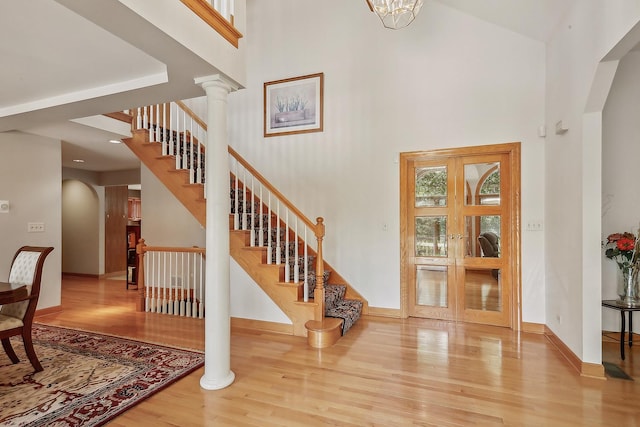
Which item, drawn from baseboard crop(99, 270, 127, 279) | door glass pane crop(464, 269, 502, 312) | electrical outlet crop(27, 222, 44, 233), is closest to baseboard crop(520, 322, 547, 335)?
door glass pane crop(464, 269, 502, 312)

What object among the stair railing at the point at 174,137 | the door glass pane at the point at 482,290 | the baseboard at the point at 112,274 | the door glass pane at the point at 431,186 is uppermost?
the stair railing at the point at 174,137

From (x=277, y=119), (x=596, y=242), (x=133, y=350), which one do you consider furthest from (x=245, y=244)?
(x=596, y=242)

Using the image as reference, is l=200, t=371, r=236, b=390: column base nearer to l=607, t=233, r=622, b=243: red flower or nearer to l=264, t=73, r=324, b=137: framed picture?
l=264, t=73, r=324, b=137: framed picture

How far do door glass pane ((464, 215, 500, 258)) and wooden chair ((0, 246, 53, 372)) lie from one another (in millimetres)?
4558

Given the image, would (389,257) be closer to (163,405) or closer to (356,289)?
(356,289)

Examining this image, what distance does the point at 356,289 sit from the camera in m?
4.43

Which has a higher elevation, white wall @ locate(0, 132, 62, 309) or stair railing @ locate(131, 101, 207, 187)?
stair railing @ locate(131, 101, 207, 187)

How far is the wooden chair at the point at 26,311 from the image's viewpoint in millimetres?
2650

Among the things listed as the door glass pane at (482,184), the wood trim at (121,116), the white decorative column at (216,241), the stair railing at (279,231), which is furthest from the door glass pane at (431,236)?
the wood trim at (121,116)

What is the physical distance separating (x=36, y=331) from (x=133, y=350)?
1.65 metres

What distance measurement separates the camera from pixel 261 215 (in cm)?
387

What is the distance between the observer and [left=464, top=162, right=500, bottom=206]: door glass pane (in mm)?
3951

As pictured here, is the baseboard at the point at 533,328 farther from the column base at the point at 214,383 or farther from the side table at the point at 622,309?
the column base at the point at 214,383

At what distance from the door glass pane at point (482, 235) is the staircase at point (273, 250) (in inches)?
63.3
